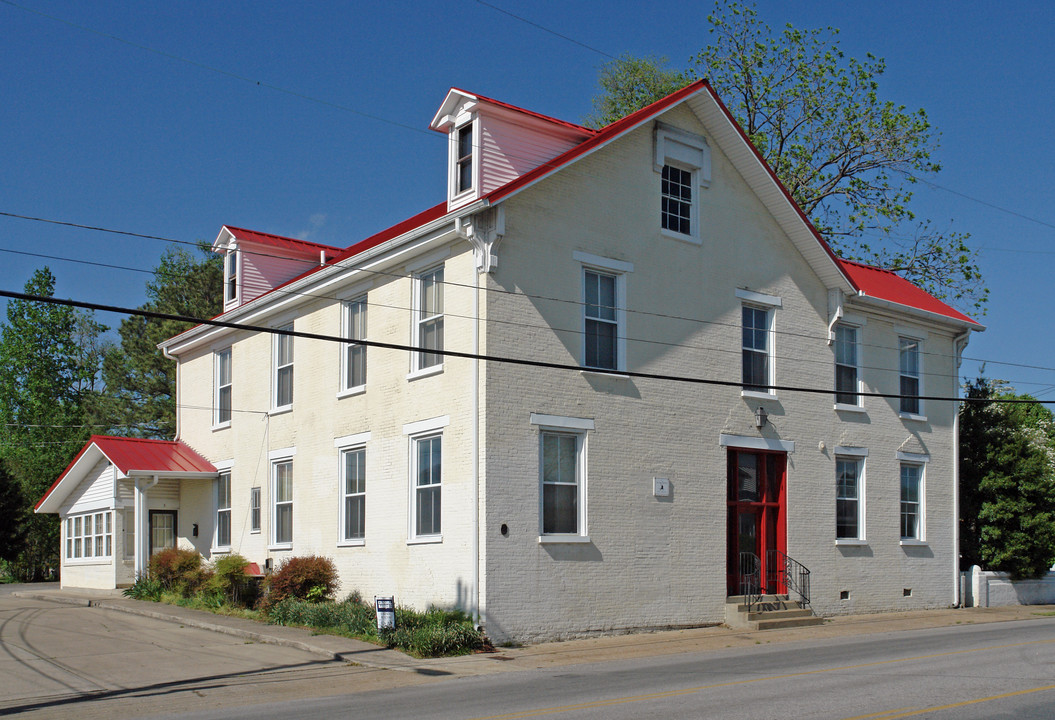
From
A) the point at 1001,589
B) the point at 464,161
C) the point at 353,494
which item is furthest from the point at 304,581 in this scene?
the point at 1001,589

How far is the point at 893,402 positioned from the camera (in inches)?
1008

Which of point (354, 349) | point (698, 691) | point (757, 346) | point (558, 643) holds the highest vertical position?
point (757, 346)

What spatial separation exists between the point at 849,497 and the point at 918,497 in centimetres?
306

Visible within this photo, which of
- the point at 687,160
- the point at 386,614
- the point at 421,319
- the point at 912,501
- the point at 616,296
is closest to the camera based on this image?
the point at 386,614

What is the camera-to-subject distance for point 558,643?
58.3ft

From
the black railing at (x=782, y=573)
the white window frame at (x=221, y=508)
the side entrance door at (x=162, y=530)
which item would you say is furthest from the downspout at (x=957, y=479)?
the side entrance door at (x=162, y=530)

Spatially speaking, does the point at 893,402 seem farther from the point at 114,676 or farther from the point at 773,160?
the point at 114,676

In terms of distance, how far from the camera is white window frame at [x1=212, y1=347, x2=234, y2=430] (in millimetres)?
26891

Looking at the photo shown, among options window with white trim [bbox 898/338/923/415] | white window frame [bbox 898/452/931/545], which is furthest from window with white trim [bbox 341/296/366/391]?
window with white trim [bbox 898/338/923/415]

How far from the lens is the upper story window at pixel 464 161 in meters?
19.5

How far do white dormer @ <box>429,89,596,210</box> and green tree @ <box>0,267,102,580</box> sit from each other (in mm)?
36652

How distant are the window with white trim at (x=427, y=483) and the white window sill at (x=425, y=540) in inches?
3.5

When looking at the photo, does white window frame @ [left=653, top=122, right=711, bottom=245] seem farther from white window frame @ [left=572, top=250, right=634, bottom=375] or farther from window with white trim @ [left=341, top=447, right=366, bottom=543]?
window with white trim @ [left=341, top=447, right=366, bottom=543]

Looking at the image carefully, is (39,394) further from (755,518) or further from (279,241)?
(755,518)
